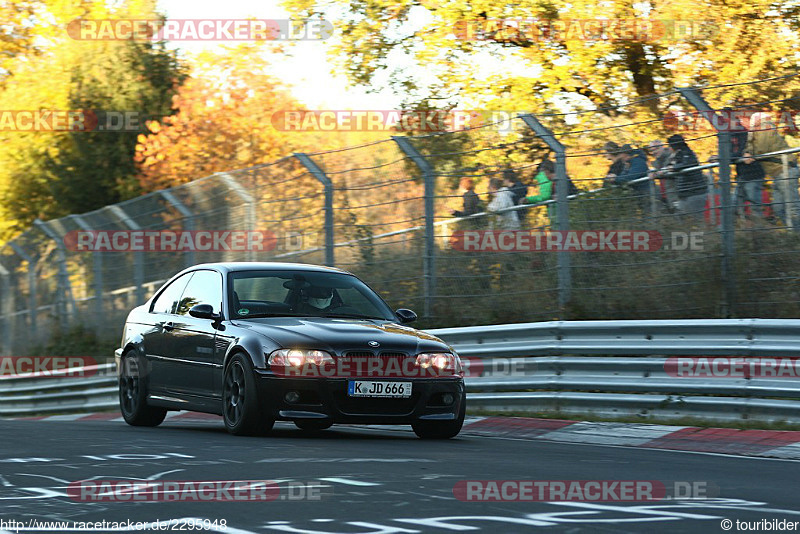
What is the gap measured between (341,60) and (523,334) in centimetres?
1450

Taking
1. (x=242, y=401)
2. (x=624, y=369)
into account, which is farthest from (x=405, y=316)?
(x=624, y=369)

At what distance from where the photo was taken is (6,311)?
90.7 feet

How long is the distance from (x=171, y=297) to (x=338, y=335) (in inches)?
110

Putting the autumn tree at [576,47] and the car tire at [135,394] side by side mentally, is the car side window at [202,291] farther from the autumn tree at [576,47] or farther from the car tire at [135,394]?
the autumn tree at [576,47]

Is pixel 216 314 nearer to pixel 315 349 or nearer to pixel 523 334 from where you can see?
pixel 315 349

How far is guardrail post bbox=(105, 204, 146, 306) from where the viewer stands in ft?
68.2

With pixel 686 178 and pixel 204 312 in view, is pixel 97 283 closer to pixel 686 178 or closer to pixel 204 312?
pixel 204 312

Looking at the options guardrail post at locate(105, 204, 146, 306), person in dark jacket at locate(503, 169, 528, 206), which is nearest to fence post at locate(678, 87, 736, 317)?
person in dark jacket at locate(503, 169, 528, 206)

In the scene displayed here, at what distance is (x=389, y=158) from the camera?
1566 cm

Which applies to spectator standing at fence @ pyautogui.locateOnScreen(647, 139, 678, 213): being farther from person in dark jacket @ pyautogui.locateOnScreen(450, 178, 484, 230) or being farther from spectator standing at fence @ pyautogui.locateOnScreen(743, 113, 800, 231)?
person in dark jacket @ pyautogui.locateOnScreen(450, 178, 484, 230)

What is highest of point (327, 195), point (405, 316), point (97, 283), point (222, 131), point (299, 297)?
point (222, 131)

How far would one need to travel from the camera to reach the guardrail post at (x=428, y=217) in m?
15.2

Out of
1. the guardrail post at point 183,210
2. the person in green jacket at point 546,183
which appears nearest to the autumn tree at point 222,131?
the guardrail post at point 183,210

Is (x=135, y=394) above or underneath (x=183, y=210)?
underneath
